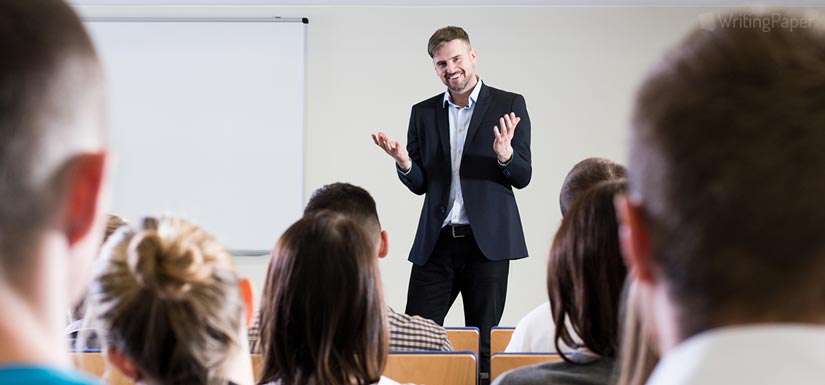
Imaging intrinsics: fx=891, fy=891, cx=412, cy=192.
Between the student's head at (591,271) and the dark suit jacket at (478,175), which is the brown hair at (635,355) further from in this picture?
the dark suit jacket at (478,175)

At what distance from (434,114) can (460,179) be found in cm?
36

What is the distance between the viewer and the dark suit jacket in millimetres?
4184

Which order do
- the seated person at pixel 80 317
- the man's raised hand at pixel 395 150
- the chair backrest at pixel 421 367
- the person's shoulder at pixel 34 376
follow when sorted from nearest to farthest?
1. the person's shoulder at pixel 34 376
2. the chair backrest at pixel 421 367
3. the seated person at pixel 80 317
4. the man's raised hand at pixel 395 150

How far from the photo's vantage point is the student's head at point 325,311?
1.89 m

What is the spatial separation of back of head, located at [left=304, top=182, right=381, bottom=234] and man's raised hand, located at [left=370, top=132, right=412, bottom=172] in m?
0.86

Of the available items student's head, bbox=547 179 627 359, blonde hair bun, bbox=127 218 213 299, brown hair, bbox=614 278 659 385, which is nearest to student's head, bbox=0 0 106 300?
brown hair, bbox=614 278 659 385

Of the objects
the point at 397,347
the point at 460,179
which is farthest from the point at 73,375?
the point at 460,179

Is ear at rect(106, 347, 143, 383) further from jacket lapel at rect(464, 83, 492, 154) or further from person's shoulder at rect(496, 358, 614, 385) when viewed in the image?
jacket lapel at rect(464, 83, 492, 154)

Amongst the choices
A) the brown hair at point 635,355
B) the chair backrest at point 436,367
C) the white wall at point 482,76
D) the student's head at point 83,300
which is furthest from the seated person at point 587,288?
the white wall at point 482,76

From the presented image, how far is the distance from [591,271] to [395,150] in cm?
227

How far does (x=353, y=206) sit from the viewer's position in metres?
3.05

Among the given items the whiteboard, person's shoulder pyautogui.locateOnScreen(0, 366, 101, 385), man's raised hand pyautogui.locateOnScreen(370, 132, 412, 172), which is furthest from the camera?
the whiteboard

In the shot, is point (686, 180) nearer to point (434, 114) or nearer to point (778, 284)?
point (778, 284)

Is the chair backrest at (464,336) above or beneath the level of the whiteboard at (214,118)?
beneath
